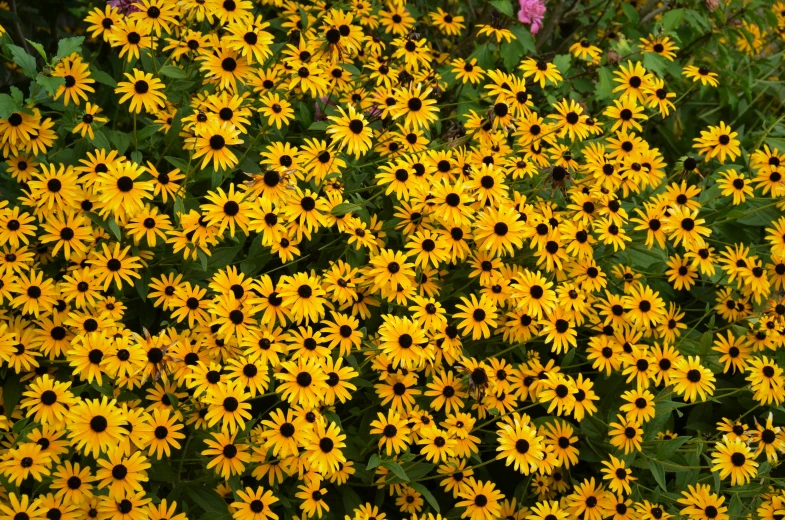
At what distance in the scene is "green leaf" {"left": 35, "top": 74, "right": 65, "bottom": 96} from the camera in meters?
2.67

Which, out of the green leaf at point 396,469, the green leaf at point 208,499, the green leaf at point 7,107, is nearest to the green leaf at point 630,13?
the green leaf at point 396,469

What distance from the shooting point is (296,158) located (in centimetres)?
293

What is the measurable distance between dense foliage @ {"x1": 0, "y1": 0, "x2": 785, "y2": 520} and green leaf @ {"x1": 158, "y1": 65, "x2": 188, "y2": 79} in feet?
0.05

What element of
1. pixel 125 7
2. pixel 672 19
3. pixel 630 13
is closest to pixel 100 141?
pixel 125 7

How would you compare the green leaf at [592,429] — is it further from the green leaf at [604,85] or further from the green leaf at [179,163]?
the green leaf at [179,163]

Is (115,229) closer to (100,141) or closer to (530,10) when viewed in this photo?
(100,141)

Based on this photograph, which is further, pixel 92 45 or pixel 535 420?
pixel 92 45

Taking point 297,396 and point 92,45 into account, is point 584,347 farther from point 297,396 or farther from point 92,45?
point 92,45

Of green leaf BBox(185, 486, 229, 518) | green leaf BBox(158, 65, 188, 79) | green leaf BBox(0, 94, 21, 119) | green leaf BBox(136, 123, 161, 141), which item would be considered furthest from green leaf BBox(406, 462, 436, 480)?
green leaf BBox(0, 94, 21, 119)

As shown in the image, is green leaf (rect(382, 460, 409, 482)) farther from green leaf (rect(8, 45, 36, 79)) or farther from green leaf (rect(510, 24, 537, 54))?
green leaf (rect(510, 24, 537, 54))

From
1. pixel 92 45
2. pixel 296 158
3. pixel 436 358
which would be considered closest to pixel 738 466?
pixel 436 358

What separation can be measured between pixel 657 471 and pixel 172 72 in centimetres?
213

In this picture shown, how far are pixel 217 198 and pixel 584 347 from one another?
1548mm

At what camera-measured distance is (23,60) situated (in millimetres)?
2795
